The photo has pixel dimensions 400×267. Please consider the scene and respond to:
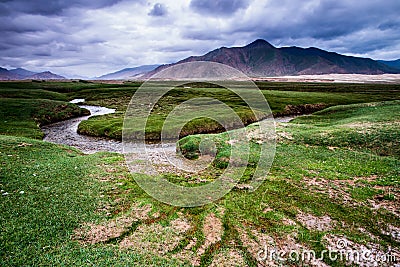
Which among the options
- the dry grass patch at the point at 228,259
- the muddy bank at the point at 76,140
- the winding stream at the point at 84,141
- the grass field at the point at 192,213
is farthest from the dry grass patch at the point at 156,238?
the muddy bank at the point at 76,140

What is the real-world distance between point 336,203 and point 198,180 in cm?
1093

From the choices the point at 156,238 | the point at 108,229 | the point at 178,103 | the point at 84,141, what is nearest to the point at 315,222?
the point at 156,238

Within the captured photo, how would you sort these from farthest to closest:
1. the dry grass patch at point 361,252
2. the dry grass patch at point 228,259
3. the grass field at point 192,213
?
the grass field at point 192,213, the dry grass patch at point 361,252, the dry grass patch at point 228,259

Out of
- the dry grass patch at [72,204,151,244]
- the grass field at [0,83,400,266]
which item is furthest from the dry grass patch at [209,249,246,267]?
the dry grass patch at [72,204,151,244]

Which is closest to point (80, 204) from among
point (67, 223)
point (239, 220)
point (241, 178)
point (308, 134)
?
point (67, 223)

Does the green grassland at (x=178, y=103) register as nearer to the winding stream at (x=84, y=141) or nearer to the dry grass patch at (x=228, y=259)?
the winding stream at (x=84, y=141)

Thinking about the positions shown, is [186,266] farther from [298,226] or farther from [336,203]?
[336,203]

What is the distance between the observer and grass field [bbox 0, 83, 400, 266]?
12.6 m

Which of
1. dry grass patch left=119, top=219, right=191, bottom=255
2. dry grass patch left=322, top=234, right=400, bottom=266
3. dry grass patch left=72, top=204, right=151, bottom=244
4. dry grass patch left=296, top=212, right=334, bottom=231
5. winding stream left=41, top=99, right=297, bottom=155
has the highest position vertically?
dry grass patch left=72, top=204, right=151, bottom=244

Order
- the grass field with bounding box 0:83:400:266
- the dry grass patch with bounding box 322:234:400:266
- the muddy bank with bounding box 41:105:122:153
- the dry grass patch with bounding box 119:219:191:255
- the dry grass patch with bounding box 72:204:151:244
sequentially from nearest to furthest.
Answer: the dry grass patch with bounding box 322:234:400:266
the grass field with bounding box 0:83:400:266
the dry grass patch with bounding box 119:219:191:255
the dry grass patch with bounding box 72:204:151:244
the muddy bank with bounding box 41:105:122:153

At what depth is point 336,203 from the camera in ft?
58.1

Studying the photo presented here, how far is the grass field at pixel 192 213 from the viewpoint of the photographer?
497 inches

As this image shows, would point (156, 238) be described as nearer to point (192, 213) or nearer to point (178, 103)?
point (192, 213)

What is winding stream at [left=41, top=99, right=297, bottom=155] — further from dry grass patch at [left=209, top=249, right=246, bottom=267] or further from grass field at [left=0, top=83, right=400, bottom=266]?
dry grass patch at [left=209, top=249, right=246, bottom=267]
